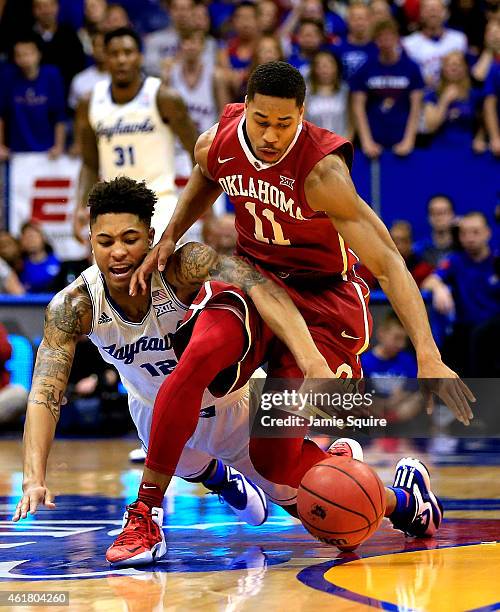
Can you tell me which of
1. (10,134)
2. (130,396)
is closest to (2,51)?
(10,134)

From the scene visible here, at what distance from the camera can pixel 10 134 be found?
40.4 feet

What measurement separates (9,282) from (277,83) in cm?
637

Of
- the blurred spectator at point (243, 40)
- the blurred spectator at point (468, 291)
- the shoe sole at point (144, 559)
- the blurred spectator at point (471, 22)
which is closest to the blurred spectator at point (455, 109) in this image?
the blurred spectator at point (471, 22)

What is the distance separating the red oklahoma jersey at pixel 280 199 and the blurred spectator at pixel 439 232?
5.19 m

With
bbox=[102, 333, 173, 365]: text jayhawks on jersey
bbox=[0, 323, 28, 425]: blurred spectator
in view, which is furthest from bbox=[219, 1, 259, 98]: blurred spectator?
bbox=[102, 333, 173, 365]: text jayhawks on jersey

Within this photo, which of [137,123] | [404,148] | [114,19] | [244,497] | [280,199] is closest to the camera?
[280,199]

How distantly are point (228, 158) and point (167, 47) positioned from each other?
8.03 m

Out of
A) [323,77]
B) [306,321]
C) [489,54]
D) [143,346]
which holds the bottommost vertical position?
[143,346]

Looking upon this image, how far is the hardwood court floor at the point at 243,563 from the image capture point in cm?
368

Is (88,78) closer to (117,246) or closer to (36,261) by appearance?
(36,261)

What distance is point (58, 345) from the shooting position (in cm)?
479

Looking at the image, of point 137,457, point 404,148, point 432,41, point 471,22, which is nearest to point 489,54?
point 432,41

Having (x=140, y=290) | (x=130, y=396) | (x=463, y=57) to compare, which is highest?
(x=463, y=57)

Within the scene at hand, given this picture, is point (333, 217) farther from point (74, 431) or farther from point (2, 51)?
point (2, 51)
